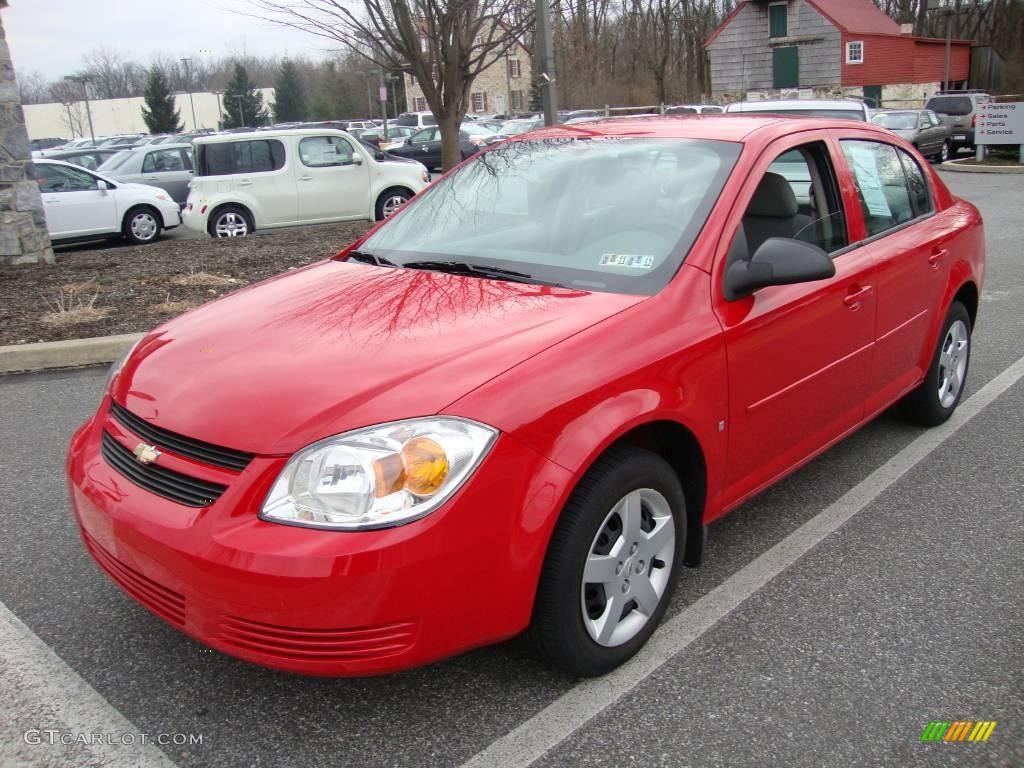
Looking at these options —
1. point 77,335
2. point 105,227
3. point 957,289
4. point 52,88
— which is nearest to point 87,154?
point 105,227

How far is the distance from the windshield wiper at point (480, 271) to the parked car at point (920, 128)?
887 inches

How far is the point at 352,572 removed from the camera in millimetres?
2191

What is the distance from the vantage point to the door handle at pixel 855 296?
12.0ft

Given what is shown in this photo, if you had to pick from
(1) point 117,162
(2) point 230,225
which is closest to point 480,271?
(2) point 230,225

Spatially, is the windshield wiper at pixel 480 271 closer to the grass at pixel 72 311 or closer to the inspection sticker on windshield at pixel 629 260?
the inspection sticker on windshield at pixel 629 260

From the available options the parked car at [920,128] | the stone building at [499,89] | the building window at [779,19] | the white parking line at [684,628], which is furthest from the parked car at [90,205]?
the stone building at [499,89]

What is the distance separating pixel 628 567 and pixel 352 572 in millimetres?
926

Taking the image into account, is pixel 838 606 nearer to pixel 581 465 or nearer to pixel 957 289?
pixel 581 465

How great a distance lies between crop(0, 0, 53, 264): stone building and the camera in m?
9.70

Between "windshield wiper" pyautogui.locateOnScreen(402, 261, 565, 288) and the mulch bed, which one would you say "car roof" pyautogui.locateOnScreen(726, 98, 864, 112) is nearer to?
the mulch bed

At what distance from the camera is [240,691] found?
271cm

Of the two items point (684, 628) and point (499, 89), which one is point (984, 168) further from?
point (499, 89)

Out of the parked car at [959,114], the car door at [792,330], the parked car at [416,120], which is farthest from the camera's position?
the parked car at [416,120]

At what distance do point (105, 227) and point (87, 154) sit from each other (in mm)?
8925
